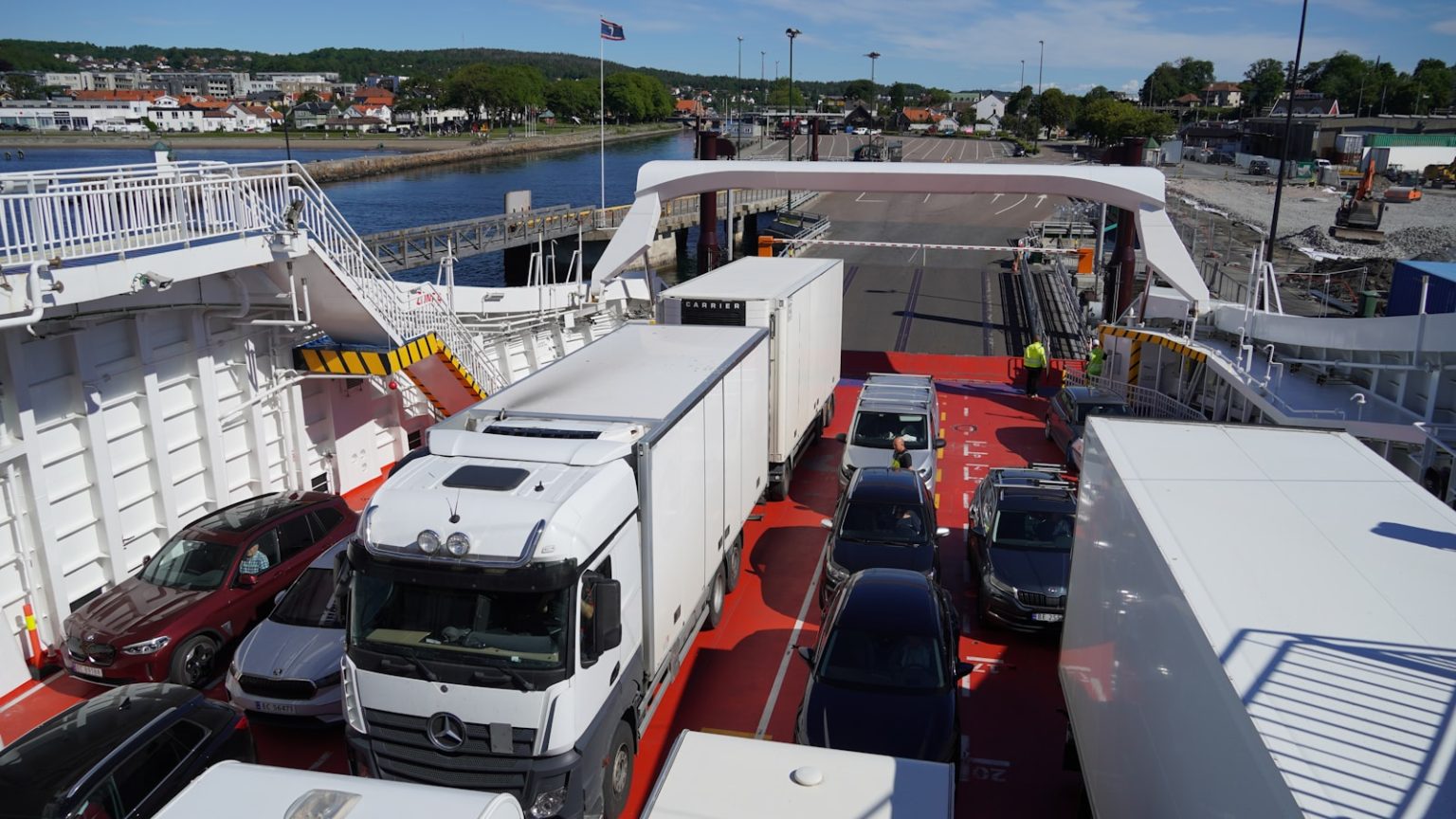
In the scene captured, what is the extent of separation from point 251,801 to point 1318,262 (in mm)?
40540

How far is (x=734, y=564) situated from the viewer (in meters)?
12.2

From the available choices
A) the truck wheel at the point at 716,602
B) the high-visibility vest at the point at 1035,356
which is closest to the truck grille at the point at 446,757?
the truck wheel at the point at 716,602

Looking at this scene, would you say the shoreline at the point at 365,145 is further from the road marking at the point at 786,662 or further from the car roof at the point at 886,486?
the road marking at the point at 786,662

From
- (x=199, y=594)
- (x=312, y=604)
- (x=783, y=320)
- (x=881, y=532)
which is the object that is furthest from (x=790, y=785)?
(x=783, y=320)

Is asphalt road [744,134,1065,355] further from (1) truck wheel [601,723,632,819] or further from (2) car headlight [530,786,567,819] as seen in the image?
(2) car headlight [530,786,567,819]

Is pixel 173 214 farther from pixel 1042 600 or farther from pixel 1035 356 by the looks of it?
pixel 1035 356

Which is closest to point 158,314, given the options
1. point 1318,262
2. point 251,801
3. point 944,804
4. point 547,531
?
point 547,531

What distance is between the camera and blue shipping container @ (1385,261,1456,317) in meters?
15.9

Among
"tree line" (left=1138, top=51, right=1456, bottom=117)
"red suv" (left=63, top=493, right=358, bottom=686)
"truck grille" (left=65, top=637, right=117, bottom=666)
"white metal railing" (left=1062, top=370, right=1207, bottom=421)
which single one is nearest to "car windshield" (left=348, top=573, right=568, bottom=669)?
"red suv" (left=63, top=493, right=358, bottom=686)

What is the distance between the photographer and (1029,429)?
20.2 metres

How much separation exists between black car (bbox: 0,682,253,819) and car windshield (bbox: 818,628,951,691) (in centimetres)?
498

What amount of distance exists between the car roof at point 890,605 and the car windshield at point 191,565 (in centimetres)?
668

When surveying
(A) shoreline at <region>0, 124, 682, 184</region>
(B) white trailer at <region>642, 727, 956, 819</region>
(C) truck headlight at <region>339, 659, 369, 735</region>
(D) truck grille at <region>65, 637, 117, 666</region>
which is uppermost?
(A) shoreline at <region>0, 124, 682, 184</region>

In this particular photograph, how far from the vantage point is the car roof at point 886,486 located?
12328 mm
